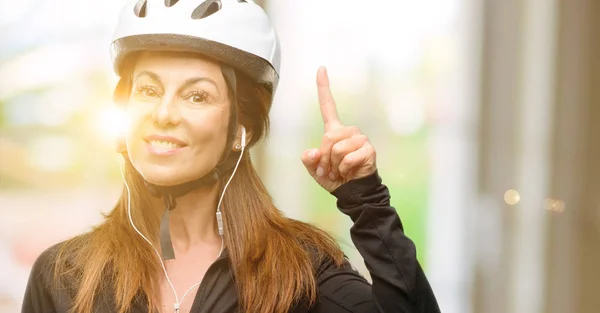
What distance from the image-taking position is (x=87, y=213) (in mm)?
1692

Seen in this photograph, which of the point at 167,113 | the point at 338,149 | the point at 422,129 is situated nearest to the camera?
the point at 338,149

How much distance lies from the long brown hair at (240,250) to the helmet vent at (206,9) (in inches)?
6.3

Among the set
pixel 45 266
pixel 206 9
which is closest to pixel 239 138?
pixel 206 9

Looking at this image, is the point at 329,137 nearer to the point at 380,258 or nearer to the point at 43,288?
the point at 380,258

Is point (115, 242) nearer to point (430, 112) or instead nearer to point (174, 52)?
point (174, 52)

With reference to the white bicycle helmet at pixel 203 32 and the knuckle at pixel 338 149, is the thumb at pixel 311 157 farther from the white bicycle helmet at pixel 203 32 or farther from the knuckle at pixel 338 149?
the white bicycle helmet at pixel 203 32

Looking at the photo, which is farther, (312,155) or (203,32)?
(203,32)

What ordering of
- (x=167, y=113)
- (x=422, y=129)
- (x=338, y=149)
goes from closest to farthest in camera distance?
(x=338, y=149) < (x=167, y=113) < (x=422, y=129)

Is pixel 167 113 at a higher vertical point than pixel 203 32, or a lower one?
lower

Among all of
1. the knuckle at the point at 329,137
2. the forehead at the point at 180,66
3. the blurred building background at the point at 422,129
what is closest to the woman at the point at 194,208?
the forehead at the point at 180,66

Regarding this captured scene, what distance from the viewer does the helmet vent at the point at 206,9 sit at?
1.44 m

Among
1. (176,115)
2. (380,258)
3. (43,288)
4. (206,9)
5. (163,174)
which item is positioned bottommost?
(43,288)

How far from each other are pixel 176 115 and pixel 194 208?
214 mm

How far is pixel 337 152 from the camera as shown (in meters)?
1.26
